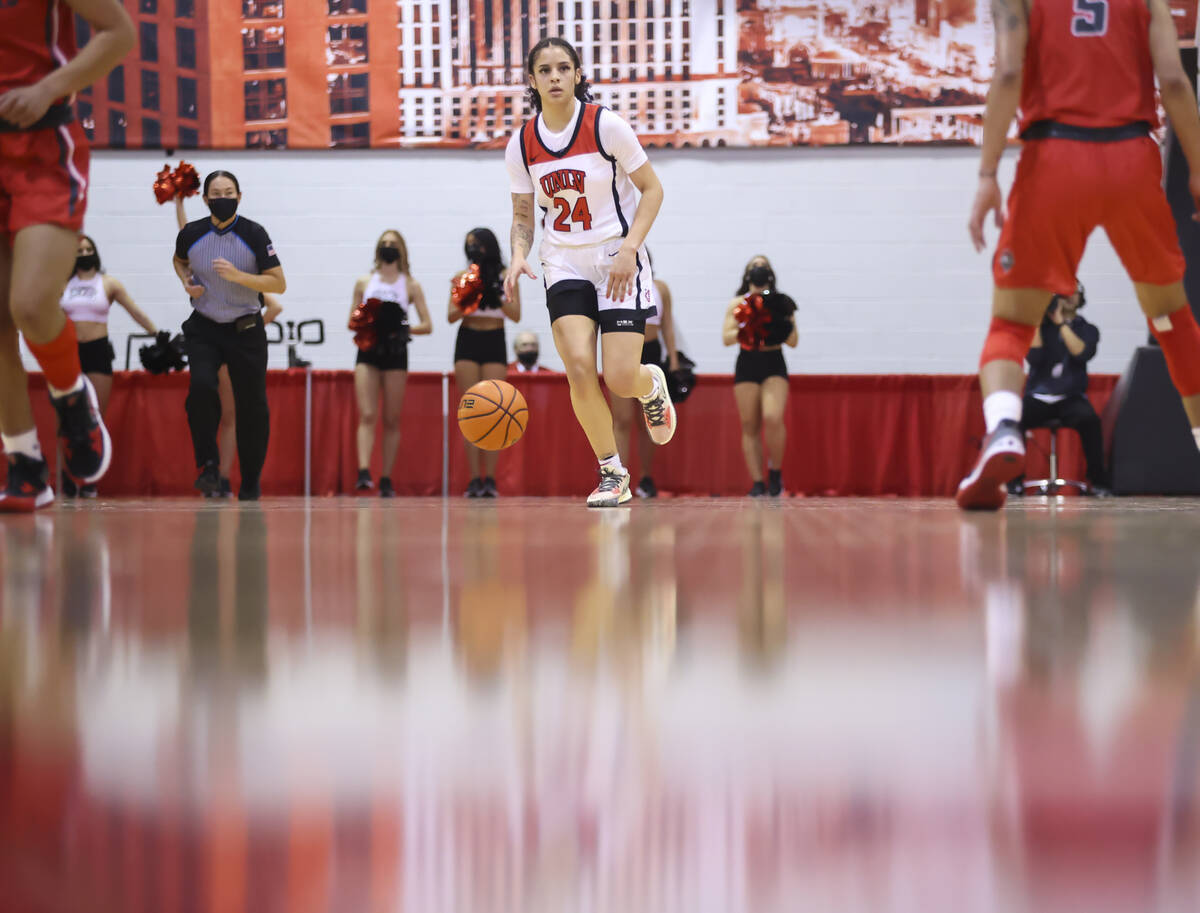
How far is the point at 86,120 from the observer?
8.95 m

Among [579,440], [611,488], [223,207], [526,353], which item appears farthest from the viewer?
[526,353]

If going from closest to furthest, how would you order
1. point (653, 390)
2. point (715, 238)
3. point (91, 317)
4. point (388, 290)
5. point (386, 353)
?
point (653, 390) → point (386, 353) → point (388, 290) → point (91, 317) → point (715, 238)

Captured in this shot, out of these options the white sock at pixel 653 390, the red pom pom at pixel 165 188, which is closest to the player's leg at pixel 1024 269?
the white sock at pixel 653 390

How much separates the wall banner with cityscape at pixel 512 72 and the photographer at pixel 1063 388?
2.74 m

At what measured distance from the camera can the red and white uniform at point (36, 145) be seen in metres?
2.72

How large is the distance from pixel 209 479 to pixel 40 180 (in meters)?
2.52

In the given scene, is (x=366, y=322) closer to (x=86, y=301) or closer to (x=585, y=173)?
(x=86, y=301)

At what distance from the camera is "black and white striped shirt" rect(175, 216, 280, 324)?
5.12 m

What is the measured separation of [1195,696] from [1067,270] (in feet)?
7.98

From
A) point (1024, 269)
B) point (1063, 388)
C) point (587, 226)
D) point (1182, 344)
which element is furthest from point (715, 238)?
point (1024, 269)

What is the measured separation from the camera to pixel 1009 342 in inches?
115

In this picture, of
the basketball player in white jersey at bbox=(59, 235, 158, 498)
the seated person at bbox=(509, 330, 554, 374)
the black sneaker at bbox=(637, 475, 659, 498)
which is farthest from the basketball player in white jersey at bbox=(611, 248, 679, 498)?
the basketball player in white jersey at bbox=(59, 235, 158, 498)

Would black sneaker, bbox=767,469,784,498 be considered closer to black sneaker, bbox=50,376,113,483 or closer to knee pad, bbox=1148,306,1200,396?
knee pad, bbox=1148,306,1200,396

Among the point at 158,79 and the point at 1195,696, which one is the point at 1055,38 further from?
the point at 158,79
